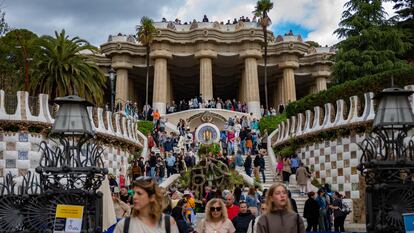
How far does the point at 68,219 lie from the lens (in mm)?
8562

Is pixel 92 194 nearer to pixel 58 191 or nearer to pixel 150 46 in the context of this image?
pixel 58 191

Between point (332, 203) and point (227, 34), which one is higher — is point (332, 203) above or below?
below

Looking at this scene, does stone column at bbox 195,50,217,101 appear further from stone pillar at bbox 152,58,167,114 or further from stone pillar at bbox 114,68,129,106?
stone pillar at bbox 114,68,129,106

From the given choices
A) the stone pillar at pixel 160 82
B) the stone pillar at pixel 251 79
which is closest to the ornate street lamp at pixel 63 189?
the stone pillar at pixel 160 82

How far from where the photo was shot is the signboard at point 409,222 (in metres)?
7.63

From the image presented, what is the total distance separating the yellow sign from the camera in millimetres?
8586

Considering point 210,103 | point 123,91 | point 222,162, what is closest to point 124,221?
point 222,162

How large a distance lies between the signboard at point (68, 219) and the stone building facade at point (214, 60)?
4177cm

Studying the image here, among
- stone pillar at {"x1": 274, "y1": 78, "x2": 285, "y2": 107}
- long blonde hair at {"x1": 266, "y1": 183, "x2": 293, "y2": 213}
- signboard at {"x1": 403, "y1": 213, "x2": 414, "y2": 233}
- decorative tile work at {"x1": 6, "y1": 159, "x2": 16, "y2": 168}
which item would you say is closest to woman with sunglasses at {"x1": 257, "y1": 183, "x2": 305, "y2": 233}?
long blonde hair at {"x1": 266, "y1": 183, "x2": 293, "y2": 213}

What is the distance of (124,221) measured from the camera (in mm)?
5129

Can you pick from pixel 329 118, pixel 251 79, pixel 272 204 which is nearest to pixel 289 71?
pixel 251 79

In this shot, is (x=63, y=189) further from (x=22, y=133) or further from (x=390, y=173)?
(x=22, y=133)

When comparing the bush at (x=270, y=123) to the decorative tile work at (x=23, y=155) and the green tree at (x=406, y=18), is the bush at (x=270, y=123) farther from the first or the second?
the decorative tile work at (x=23, y=155)

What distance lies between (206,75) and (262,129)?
12.7 meters
